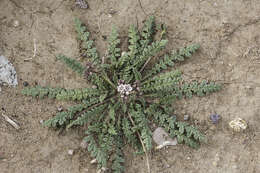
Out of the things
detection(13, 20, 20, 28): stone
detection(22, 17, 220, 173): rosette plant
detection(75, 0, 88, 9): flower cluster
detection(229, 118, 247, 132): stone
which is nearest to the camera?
detection(22, 17, 220, 173): rosette plant

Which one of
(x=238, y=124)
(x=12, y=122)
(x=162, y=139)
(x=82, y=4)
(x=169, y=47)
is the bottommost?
(x=162, y=139)

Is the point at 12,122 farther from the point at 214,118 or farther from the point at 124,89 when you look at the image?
the point at 214,118

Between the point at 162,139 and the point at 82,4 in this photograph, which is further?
the point at 82,4

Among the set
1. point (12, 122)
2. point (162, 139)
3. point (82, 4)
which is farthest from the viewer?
point (82, 4)

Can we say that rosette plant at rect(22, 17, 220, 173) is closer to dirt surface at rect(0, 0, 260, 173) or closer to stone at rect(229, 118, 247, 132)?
dirt surface at rect(0, 0, 260, 173)

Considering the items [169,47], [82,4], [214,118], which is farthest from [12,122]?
[214,118]

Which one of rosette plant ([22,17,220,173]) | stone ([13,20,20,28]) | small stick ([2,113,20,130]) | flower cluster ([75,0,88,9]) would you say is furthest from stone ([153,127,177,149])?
stone ([13,20,20,28])

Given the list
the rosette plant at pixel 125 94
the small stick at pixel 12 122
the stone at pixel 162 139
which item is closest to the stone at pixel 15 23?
the rosette plant at pixel 125 94

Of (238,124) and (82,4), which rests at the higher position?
(82,4)
